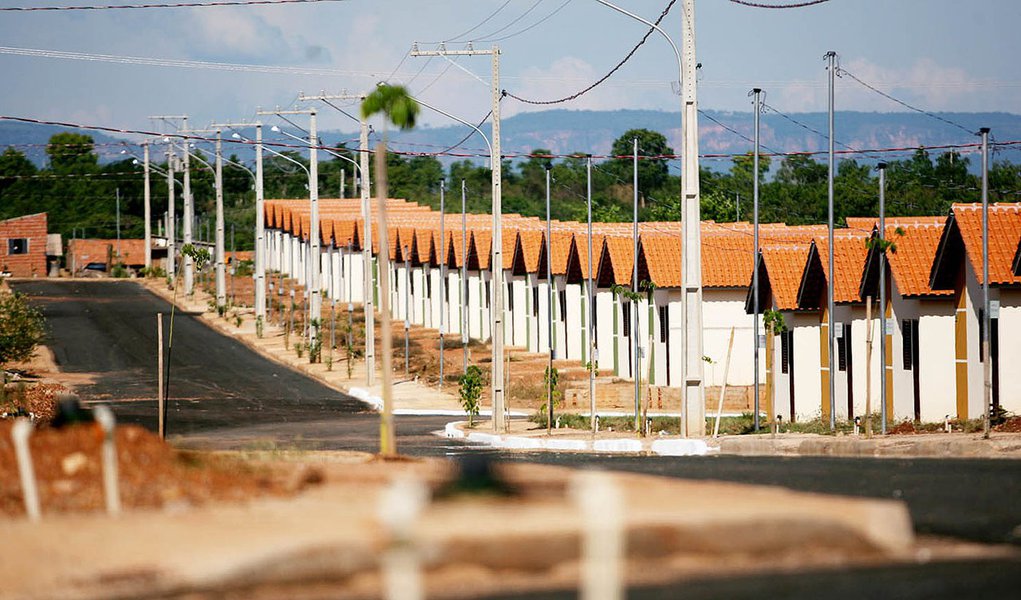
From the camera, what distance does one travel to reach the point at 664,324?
4928cm

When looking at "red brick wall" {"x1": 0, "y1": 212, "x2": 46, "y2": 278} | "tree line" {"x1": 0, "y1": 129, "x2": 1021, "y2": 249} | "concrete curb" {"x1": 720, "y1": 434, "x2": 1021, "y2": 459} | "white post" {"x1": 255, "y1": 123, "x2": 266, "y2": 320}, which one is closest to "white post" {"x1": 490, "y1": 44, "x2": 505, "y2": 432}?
"concrete curb" {"x1": 720, "y1": 434, "x2": 1021, "y2": 459}

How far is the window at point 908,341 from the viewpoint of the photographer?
35.8 metres

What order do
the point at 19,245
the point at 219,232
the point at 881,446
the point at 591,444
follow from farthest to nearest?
the point at 19,245 < the point at 219,232 < the point at 591,444 < the point at 881,446

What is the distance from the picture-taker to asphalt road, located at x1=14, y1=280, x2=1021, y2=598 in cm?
1141

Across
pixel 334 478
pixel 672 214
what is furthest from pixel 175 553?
pixel 672 214

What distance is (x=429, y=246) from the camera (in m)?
75.7

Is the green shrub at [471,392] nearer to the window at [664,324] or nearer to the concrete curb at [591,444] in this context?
the concrete curb at [591,444]

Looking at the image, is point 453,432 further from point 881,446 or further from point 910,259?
point 881,446

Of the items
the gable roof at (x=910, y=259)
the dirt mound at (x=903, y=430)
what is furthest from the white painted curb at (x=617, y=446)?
the gable roof at (x=910, y=259)

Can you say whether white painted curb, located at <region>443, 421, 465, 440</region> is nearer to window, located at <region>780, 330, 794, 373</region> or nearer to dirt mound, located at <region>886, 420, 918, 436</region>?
window, located at <region>780, 330, 794, 373</region>

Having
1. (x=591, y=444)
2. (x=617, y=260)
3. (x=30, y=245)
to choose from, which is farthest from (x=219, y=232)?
(x=30, y=245)

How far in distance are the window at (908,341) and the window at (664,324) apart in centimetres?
1339

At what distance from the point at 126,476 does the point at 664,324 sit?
36.0 metres

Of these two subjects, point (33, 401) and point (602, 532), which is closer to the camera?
point (602, 532)
